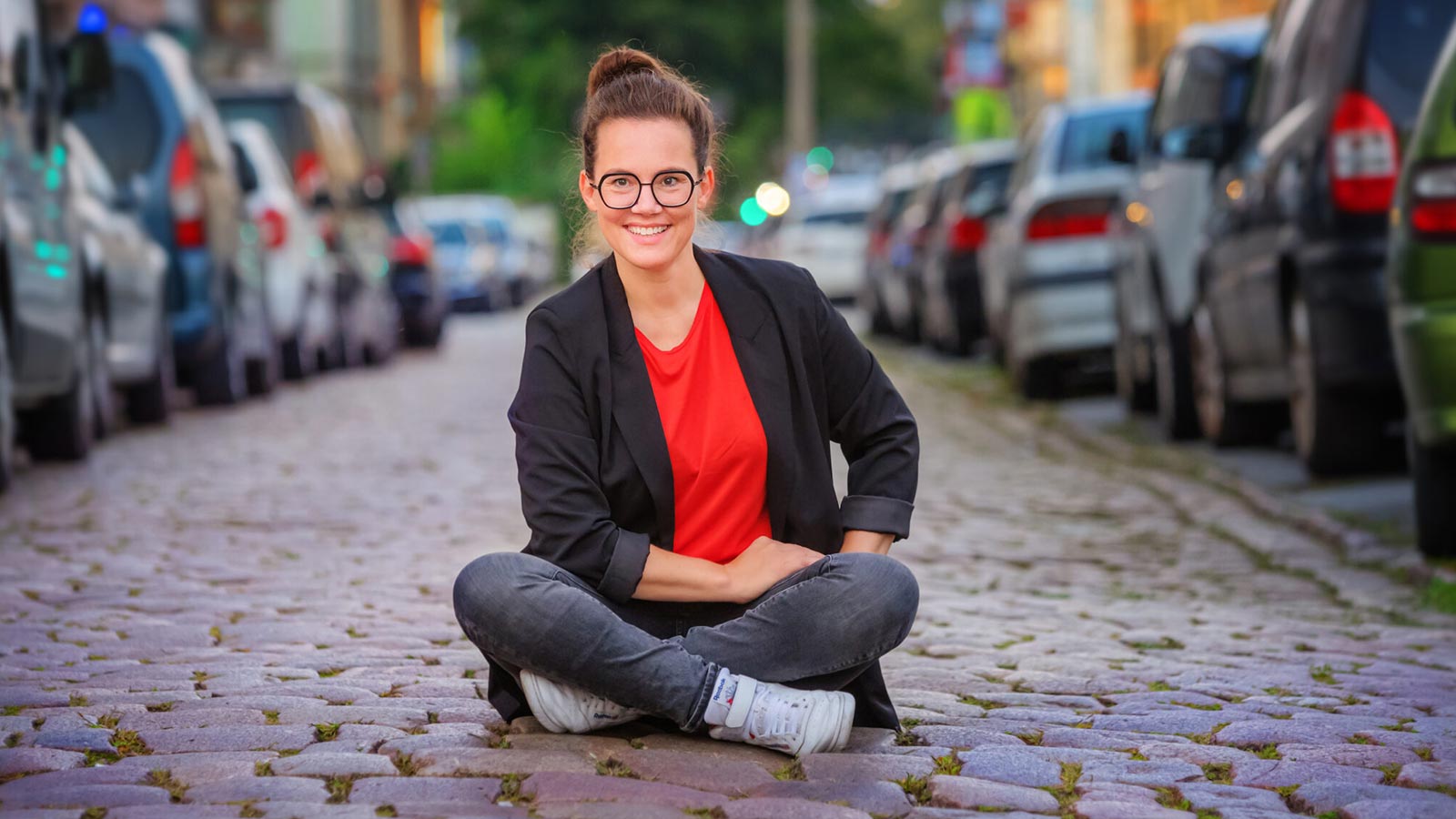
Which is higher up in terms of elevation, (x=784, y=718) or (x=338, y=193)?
(x=784, y=718)

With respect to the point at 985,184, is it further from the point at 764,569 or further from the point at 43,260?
the point at 764,569

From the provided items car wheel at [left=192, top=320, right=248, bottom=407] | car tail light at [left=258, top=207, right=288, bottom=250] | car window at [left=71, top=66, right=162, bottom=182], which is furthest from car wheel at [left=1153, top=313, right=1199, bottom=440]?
car tail light at [left=258, top=207, right=288, bottom=250]

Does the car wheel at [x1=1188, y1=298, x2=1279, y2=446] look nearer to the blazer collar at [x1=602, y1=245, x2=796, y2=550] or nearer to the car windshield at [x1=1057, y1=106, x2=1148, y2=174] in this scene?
the car windshield at [x1=1057, y1=106, x2=1148, y2=174]

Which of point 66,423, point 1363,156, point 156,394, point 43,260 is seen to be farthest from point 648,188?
point 156,394

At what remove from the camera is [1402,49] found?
8.94 metres

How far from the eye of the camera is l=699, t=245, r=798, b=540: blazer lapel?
4.87 metres

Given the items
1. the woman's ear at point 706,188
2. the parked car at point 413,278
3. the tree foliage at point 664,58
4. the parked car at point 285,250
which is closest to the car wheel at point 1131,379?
the parked car at point 285,250

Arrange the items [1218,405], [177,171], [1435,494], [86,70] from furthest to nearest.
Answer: [177,171] → [86,70] → [1218,405] → [1435,494]

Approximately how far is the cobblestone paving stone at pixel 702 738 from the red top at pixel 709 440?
398mm

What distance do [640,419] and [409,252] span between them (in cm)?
2156

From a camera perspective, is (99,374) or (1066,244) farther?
(1066,244)

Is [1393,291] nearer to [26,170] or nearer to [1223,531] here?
[1223,531]

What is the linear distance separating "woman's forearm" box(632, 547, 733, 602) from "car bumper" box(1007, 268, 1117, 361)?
35.5ft

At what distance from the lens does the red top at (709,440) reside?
4863 mm
